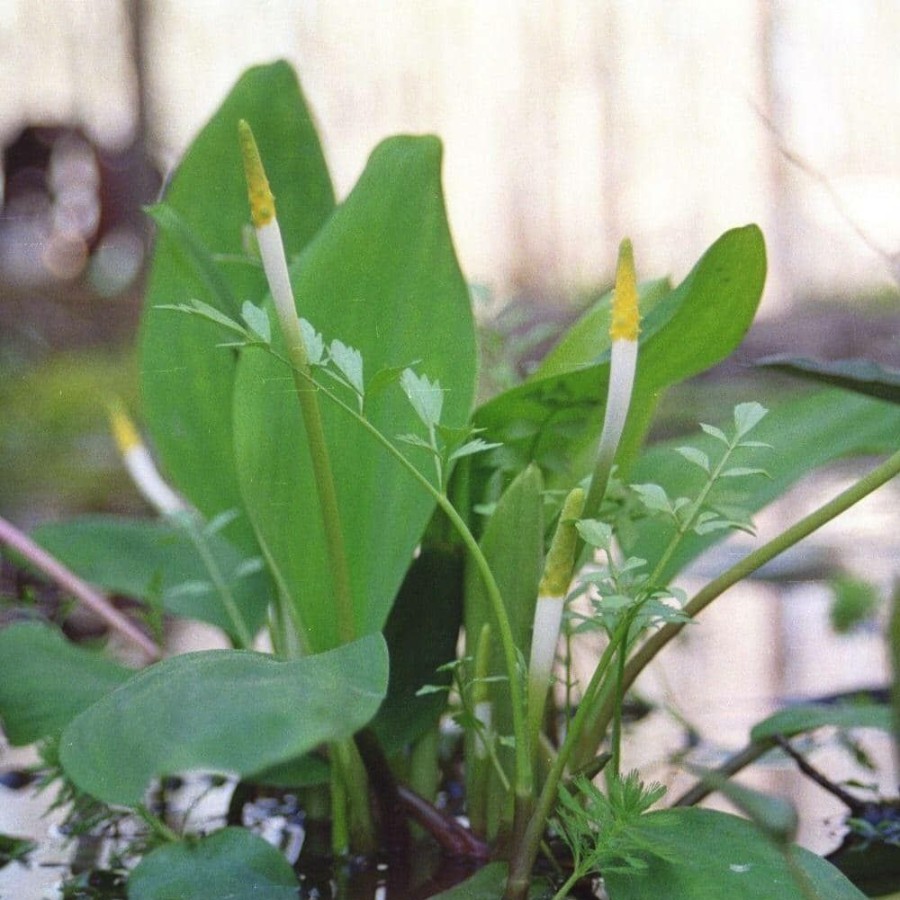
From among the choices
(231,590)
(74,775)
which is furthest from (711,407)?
(74,775)

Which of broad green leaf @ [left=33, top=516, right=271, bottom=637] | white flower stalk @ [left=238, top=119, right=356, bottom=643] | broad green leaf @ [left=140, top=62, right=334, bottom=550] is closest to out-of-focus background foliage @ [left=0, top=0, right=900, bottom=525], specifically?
broad green leaf @ [left=33, top=516, right=271, bottom=637]

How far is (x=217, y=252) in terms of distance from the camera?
670 mm

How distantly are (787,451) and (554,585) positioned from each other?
236mm

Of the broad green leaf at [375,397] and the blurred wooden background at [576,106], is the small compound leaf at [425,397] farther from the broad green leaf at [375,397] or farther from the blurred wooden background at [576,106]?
the blurred wooden background at [576,106]

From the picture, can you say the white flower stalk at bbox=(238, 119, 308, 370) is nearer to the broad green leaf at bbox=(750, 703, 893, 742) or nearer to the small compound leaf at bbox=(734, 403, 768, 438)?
the small compound leaf at bbox=(734, 403, 768, 438)

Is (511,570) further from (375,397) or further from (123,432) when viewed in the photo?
(123,432)

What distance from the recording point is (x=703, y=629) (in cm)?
102

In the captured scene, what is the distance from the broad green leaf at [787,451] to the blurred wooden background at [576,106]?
7.18 ft

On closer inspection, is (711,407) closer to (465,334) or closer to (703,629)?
(703,629)

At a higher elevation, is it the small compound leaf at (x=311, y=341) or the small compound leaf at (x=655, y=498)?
the small compound leaf at (x=311, y=341)

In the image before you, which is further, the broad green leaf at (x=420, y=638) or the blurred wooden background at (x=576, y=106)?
the blurred wooden background at (x=576, y=106)

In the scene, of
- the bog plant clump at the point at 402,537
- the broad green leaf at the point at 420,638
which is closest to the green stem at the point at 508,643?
the bog plant clump at the point at 402,537

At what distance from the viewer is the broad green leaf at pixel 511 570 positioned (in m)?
0.46

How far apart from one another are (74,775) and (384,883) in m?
0.21
